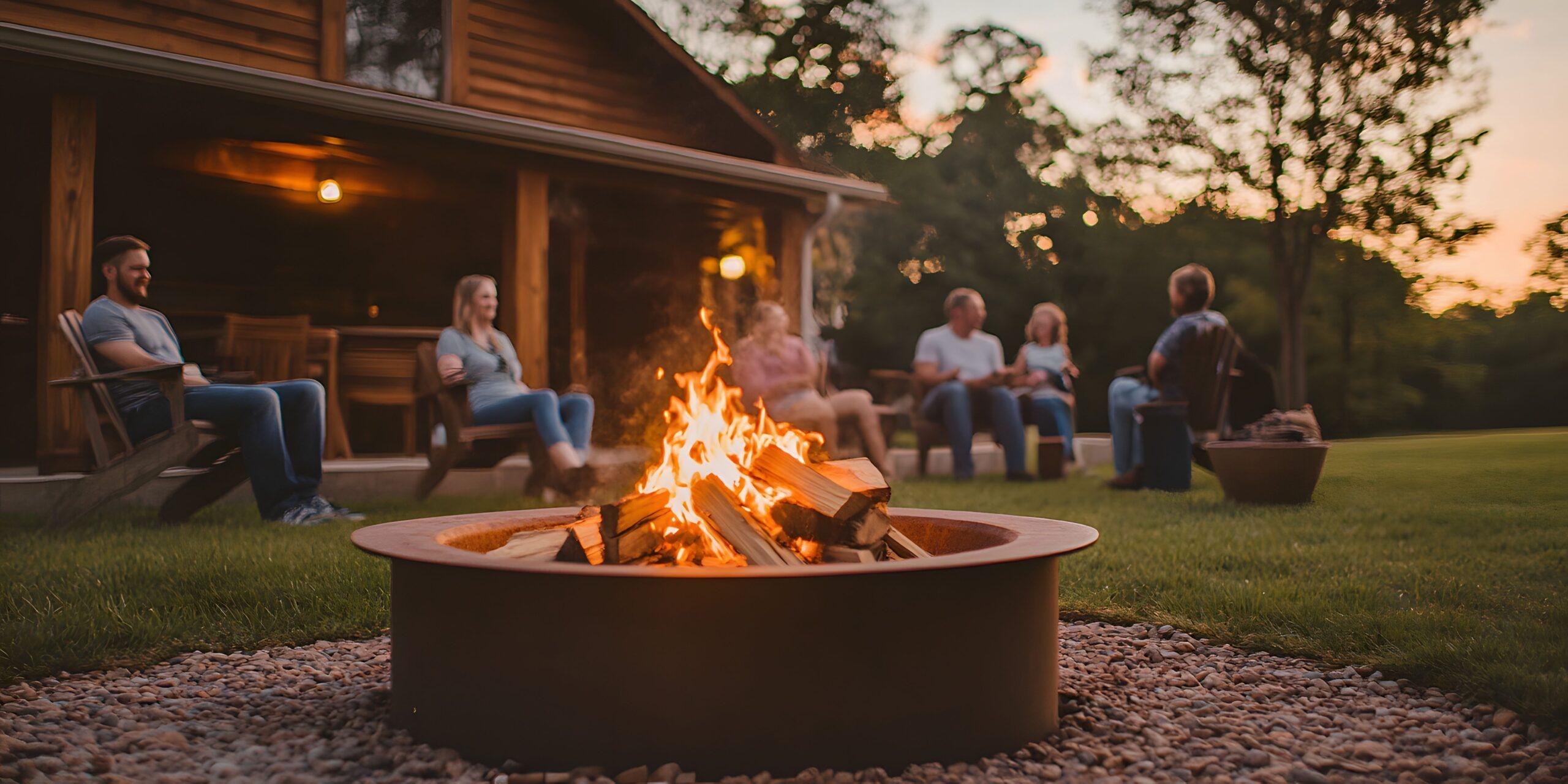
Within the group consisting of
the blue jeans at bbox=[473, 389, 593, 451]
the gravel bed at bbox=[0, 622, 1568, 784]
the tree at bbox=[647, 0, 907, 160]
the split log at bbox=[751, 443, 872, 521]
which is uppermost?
the tree at bbox=[647, 0, 907, 160]

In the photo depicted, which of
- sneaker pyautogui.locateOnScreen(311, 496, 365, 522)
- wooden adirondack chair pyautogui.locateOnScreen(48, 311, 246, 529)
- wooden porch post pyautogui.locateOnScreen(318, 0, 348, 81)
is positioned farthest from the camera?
wooden porch post pyautogui.locateOnScreen(318, 0, 348, 81)

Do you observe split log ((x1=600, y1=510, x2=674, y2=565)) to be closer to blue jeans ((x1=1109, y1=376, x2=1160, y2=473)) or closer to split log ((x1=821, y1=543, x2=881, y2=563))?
split log ((x1=821, y1=543, x2=881, y2=563))

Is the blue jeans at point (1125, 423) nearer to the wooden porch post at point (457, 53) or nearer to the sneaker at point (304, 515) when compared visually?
Answer: the sneaker at point (304, 515)

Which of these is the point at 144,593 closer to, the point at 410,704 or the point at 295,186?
the point at 410,704

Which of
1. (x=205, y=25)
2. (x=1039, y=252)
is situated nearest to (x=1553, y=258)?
(x=205, y=25)

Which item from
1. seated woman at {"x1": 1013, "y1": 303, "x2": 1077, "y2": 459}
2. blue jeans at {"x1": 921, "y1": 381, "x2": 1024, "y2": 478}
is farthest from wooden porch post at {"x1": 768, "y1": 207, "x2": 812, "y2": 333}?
seated woman at {"x1": 1013, "y1": 303, "x2": 1077, "y2": 459}

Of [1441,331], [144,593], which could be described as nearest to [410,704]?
[144,593]

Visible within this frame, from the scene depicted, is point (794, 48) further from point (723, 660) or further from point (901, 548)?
point (723, 660)

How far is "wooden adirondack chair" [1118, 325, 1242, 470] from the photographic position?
231 inches

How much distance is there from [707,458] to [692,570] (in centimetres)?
88

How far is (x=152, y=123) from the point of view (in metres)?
6.70

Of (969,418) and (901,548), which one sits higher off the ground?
(969,418)

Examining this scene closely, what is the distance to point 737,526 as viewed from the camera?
81.1 inches

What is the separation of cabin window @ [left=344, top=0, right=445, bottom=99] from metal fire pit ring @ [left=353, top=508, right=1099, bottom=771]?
6.00 metres
